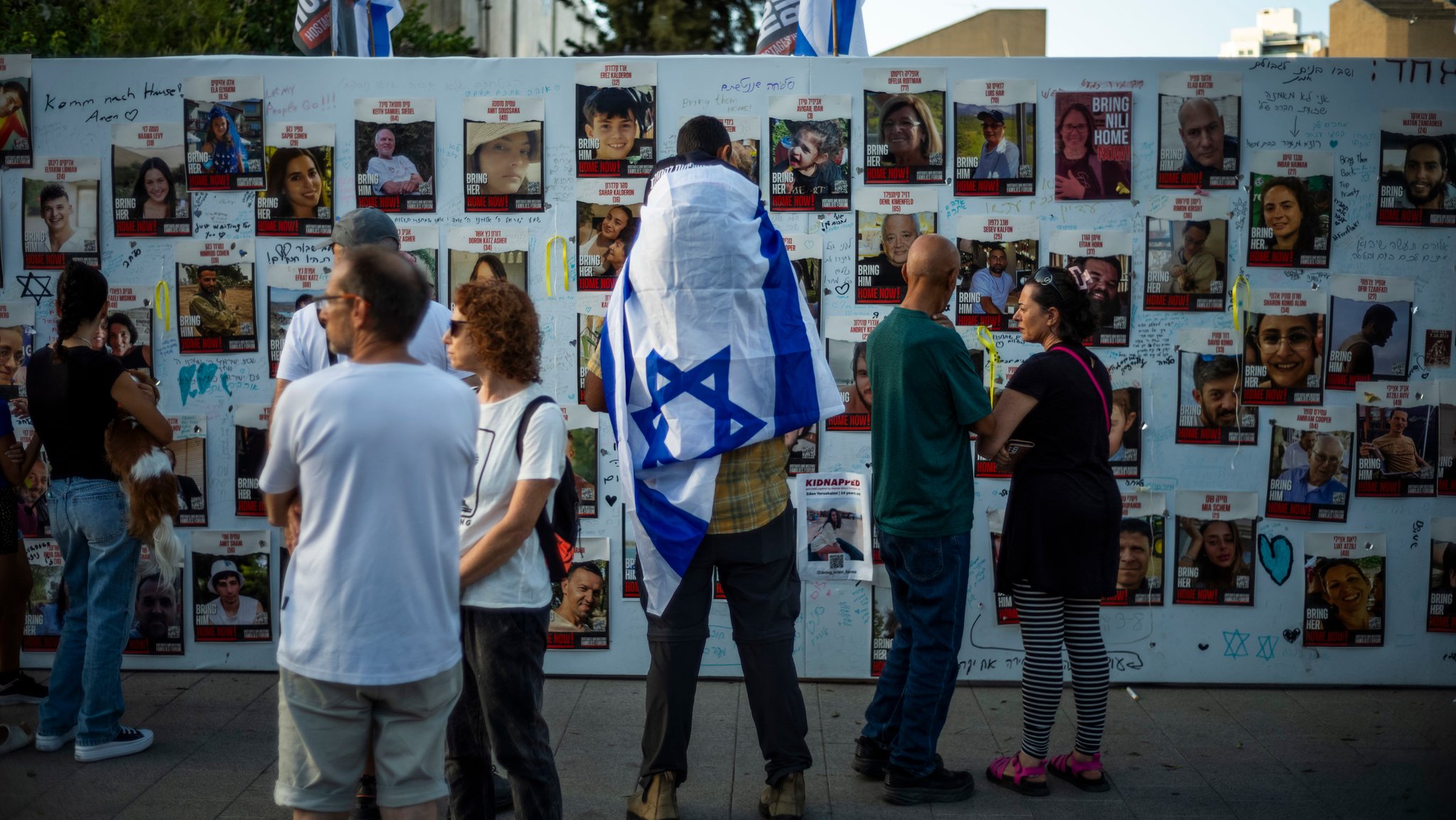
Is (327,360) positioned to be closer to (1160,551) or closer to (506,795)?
(506,795)

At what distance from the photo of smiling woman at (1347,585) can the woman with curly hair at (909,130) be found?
237 centimetres

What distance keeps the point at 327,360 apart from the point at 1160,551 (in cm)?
356

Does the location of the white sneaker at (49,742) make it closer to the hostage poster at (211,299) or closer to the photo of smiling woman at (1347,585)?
the hostage poster at (211,299)

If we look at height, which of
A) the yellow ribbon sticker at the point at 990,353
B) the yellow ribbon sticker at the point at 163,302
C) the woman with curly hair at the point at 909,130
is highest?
the woman with curly hair at the point at 909,130

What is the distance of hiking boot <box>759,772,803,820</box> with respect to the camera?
3.86 metres

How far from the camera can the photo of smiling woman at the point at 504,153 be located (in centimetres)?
519

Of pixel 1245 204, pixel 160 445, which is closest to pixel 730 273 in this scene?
pixel 160 445

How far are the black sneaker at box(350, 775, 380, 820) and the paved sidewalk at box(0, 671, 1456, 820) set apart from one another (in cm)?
28

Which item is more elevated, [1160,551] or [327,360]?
[327,360]

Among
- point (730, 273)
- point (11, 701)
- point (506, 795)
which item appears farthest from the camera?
point (11, 701)

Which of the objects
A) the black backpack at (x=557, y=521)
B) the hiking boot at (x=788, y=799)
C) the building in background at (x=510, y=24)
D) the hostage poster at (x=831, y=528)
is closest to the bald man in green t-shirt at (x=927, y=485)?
the hiking boot at (x=788, y=799)

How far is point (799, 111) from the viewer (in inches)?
203

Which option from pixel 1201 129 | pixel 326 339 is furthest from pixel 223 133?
pixel 1201 129

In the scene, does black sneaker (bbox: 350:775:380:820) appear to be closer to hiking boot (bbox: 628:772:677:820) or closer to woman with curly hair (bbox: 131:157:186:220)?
hiking boot (bbox: 628:772:677:820)
